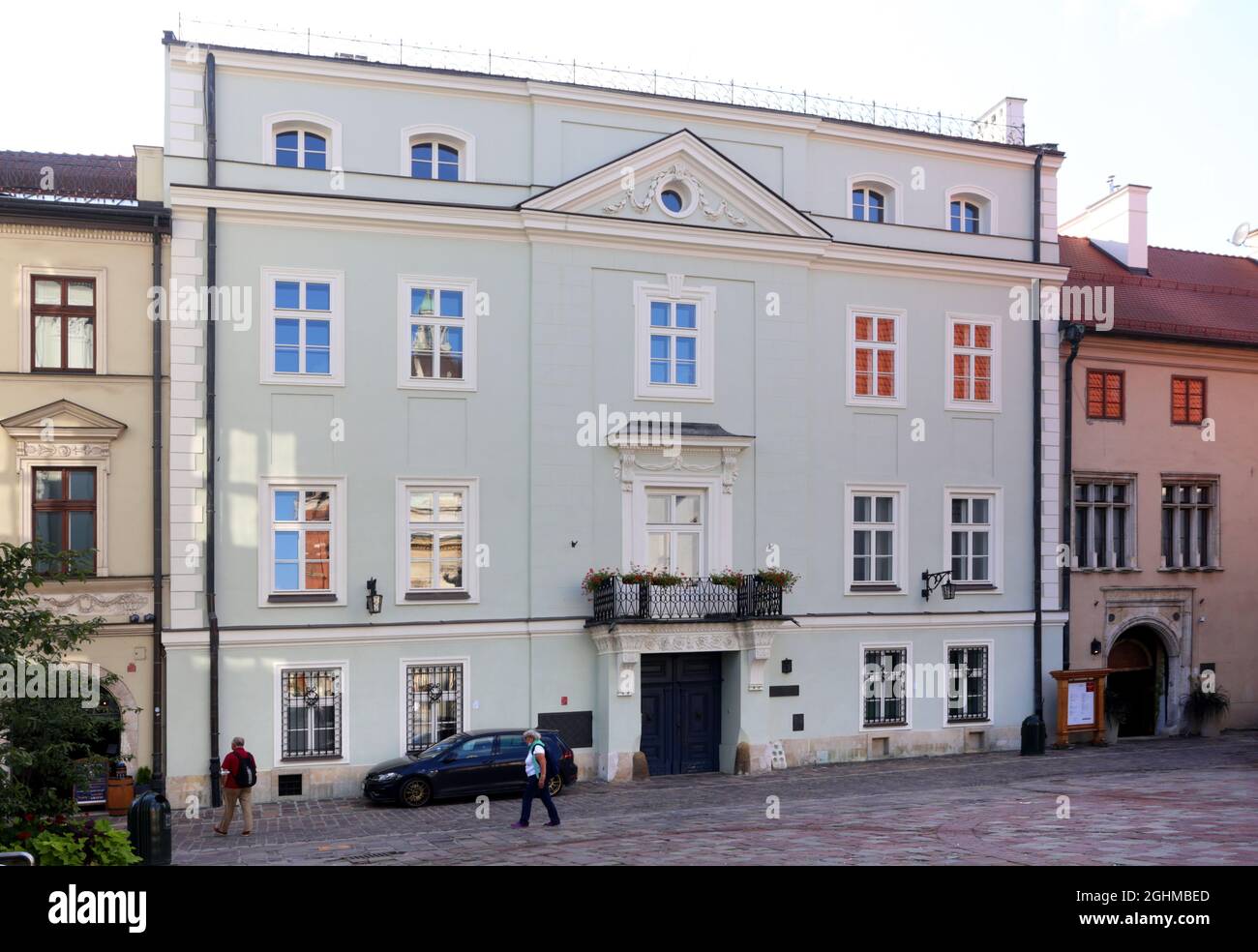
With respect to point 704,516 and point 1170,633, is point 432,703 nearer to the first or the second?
point 704,516

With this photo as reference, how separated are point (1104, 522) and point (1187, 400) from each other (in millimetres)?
4228

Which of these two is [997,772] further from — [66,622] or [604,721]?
[66,622]

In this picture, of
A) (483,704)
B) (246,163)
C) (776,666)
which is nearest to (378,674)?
(483,704)

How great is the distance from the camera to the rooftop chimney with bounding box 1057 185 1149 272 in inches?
1315

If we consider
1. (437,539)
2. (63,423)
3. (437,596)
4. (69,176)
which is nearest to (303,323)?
(63,423)

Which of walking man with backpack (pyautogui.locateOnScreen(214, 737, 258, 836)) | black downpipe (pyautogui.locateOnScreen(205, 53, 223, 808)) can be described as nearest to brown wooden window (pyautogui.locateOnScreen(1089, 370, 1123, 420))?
black downpipe (pyautogui.locateOnScreen(205, 53, 223, 808))

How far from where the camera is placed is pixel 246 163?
22.4m

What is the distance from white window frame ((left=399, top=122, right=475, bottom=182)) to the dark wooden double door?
10.8m

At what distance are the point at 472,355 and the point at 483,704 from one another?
702 cm

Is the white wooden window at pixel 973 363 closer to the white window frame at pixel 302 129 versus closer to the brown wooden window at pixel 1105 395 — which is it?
the brown wooden window at pixel 1105 395

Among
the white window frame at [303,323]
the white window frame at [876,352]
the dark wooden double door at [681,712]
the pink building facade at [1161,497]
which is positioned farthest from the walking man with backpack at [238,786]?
the pink building facade at [1161,497]

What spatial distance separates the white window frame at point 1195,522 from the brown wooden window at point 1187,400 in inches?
60.3

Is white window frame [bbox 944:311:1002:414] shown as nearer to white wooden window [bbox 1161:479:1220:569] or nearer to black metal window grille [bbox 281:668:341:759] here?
white wooden window [bbox 1161:479:1220:569]

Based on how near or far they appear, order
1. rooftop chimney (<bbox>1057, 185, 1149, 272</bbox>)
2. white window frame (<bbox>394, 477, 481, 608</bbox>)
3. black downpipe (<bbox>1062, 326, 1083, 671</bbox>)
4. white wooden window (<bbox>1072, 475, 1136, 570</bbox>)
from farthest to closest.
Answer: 1. rooftop chimney (<bbox>1057, 185, 1149, 272</bbox>)
2. white wooden window (<bbox>1072, 475, 1136, 570</bbox>)
3. black downpipe (<bbox>1062, 326, 1083, 671</bbox>)
4. white window frame (<bbox>394, 477, 481, 608</bbox>)
